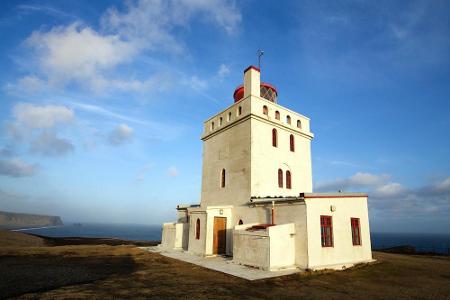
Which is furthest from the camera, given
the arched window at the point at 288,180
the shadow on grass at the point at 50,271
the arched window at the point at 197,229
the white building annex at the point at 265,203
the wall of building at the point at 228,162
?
the arched window at the point at 288,180

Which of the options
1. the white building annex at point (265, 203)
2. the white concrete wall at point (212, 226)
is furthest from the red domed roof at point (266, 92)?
the white concrete wall at point (212, 226)

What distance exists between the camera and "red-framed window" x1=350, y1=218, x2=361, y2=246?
16.3 m

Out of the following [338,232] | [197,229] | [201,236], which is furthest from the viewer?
[197,229]

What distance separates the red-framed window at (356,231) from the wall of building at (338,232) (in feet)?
0.67

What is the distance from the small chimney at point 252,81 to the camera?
20.6 metres

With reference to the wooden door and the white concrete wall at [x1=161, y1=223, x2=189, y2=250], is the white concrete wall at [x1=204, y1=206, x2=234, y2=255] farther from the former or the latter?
the white concrete wall at [x1=161, y1=223, x2=189, y2=250]

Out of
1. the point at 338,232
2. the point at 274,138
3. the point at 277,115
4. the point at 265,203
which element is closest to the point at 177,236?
the point at 265,203

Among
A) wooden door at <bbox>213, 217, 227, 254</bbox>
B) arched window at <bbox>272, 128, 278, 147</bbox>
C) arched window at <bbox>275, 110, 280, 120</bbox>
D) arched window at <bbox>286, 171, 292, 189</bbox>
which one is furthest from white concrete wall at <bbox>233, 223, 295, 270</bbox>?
arched window at <bbox>275, 110, 280, 120</bbox>

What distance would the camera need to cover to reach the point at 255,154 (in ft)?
63.4

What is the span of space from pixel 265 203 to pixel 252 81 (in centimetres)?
941

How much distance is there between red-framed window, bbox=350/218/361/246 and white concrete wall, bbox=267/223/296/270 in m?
4.29

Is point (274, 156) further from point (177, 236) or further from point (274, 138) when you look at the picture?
point (177, 236)

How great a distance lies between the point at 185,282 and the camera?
1061cm

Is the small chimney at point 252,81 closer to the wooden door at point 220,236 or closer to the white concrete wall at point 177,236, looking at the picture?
the wooden door at point 220,236
